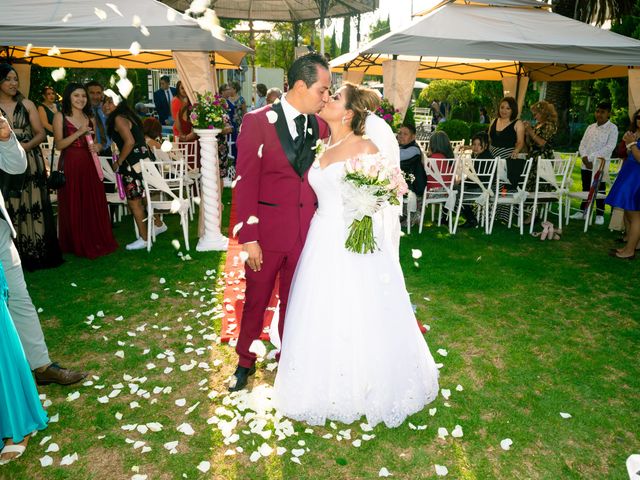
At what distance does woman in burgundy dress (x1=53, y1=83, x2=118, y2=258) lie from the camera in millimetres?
6246

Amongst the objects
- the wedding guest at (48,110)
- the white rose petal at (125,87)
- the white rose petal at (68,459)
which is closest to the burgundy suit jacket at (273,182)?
the white rose petal at (68,459)

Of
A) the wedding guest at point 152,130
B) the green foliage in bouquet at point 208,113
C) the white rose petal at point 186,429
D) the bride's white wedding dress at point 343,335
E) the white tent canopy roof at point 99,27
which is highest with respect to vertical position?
the white tent canopy roof at point 99,27

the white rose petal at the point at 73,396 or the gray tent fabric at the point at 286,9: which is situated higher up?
the gray tent fabric at the point at 286,9

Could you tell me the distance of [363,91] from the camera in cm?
327

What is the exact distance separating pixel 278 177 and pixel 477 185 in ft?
19.9

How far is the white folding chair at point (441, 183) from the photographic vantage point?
814 centimetres

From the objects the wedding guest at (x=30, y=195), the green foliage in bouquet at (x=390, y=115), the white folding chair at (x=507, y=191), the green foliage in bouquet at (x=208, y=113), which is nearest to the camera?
the wedding guest at (x=30, y=195)

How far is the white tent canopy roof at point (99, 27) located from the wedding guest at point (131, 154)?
910 millimetres

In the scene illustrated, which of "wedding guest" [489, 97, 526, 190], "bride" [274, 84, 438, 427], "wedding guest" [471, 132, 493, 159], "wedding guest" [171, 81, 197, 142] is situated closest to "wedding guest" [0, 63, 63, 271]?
"wedding guest" [171, 81, 197, 142]

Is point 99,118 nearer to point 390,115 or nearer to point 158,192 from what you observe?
point 158,192

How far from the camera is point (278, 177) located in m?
3.30

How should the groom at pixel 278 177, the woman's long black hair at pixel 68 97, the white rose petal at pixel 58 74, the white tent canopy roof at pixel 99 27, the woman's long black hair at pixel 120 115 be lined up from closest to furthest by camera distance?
the groom at pixel 278 177 → the woman's long black hair at pixel 68 97 → the white tent canopy roof at pixel 99 27 → the woman's long black hair at pixel 120 115 → the white rose petal at pixel 58 74

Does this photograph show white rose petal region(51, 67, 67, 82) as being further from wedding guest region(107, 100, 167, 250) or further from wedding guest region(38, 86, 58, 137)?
wedding guest region(107, 100, 167, 250)

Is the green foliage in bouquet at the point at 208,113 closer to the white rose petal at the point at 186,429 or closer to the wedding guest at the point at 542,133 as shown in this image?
the white rose petal at the point at 186,429
